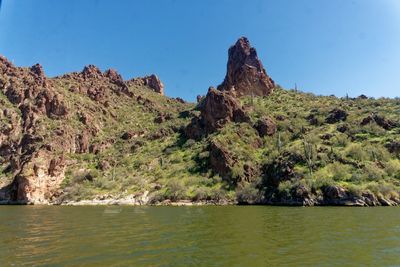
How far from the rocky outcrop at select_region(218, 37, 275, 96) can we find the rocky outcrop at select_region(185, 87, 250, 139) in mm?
28130

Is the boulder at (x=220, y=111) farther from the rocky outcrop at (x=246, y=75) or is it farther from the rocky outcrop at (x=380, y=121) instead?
the rocky outcrop at (x=380, y=121)

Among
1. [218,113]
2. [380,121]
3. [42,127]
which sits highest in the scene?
[218,113]

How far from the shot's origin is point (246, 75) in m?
167

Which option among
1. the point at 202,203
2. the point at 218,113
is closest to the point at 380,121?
the point at 218,113

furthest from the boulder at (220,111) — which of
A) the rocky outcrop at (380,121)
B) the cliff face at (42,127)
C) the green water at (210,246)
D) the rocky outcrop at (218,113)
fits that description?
the green water at (210,246)

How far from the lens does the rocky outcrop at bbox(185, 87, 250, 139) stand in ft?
436

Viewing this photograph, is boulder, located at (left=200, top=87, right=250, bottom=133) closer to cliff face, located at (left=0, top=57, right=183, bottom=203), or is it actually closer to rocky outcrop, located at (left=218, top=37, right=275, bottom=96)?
rocky outcrop, located at (left=218, top=37, right=275, bottom=96)

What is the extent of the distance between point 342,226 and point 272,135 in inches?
3437

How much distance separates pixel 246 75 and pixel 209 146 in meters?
61.2

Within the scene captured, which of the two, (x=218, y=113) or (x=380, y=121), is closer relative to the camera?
(x=380, y=121)

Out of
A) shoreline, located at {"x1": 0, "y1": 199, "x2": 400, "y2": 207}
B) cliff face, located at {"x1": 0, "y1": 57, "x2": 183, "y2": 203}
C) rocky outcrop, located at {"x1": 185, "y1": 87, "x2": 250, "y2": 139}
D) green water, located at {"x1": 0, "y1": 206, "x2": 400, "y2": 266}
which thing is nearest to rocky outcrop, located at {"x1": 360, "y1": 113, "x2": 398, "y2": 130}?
rocky outcrop, located at {"x1": 185, "y1": 87, "x2": 250, "y2": 139}

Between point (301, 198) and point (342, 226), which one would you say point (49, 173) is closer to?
point (301, 198)

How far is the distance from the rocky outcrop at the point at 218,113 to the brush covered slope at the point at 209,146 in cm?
40

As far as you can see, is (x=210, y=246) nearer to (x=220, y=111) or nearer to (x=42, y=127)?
(x=220, y=111)
